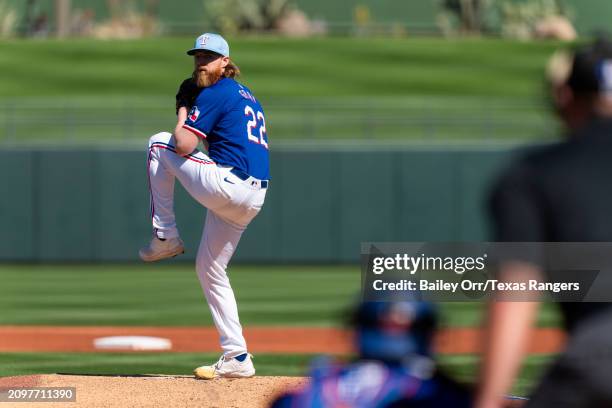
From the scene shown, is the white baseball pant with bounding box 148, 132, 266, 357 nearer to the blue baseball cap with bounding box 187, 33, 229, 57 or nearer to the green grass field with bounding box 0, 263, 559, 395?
the blue baseball cap with bounding box 187, 33, 229, 57

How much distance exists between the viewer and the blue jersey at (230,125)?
7246 millimetres

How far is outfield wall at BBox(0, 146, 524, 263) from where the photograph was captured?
2130cm

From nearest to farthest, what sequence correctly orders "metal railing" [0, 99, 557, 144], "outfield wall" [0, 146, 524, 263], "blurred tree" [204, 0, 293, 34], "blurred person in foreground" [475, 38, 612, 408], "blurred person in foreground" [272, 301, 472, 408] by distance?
"blurred person in foreground" [475, 38, 612, 408]
"blurred person in foreground" [272, 301, 472, 408]
"outfield wall" [0, 146, 524, 263]
"metal railing" [0, 99, 557, 144]
"blurred tree" [204, 0, 293, 34]

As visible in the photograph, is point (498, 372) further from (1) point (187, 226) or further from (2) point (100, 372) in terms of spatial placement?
(1) point (187, 226)

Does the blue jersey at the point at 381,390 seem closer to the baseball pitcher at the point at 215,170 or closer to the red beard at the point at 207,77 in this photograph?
the baseball pitcher at the point at 215,170

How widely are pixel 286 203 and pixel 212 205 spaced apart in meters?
14.1

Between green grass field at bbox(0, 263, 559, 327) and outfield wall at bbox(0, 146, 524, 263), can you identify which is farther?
outfield wall at bbox(0, 146, 524, 263)

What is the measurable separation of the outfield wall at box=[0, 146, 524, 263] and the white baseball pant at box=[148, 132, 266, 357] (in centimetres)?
1367

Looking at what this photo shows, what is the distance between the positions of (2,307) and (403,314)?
1245cm

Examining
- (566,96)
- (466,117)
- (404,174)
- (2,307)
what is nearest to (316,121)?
(466,117)

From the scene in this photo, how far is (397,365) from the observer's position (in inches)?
127

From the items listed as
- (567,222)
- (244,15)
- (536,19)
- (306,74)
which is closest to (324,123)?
(306,74)

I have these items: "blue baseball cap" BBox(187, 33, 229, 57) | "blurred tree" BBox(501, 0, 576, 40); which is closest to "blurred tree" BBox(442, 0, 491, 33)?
"blurred tree" BBox(501, 0, 576, 40)

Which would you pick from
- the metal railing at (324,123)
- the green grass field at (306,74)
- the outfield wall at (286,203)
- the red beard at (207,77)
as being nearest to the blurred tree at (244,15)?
the green grass field at (306,74)
